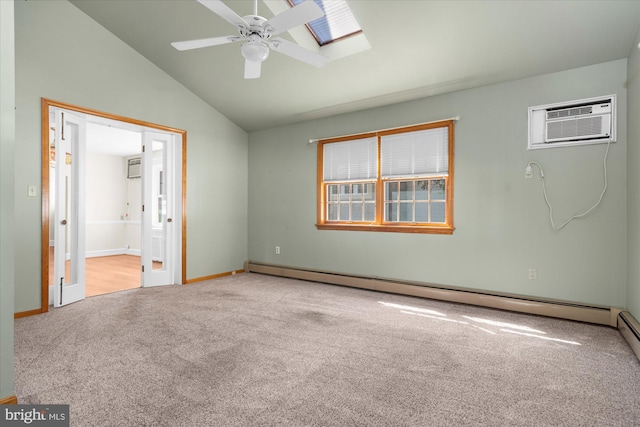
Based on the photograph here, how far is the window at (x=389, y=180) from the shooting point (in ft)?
13.6

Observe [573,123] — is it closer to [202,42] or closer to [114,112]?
[202,42]

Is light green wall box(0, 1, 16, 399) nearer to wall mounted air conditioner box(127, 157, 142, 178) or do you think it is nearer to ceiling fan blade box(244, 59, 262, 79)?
ceiling fan blade box(244, 59, 262, 79)

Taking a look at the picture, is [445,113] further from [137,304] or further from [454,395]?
[137,304]

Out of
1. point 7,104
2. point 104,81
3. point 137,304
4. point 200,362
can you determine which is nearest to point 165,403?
point 200,362

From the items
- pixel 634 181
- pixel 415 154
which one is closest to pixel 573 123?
pixel 634 181

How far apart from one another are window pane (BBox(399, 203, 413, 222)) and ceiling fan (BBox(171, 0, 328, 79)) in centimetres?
241

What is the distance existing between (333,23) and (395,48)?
0.77 m

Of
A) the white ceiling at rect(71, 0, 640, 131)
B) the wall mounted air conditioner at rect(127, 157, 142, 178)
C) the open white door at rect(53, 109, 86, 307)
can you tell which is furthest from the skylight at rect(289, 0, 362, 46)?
the wall mounted air conditioner at rect(127, 157, 142, 178)

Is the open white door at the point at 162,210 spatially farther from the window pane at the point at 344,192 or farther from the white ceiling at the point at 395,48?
the window pane at the point at 344,192

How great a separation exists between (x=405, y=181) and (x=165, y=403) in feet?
12.0

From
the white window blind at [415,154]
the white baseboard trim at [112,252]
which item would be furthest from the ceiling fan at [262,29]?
the white baseboard trim at [112,252]

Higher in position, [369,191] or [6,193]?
[369,191]

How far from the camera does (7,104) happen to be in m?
1.68

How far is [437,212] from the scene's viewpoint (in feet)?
13.9
